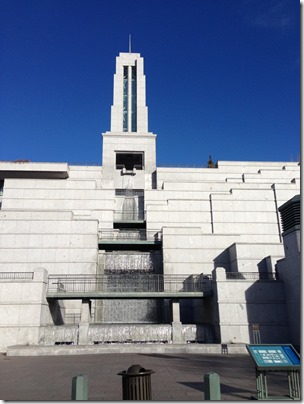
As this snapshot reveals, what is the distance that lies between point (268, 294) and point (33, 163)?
35003 mm

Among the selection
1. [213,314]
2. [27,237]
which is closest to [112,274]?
[27,237]

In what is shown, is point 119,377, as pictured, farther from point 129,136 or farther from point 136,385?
point 129,136

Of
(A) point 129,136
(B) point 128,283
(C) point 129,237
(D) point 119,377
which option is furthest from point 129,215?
(D) point 119,377

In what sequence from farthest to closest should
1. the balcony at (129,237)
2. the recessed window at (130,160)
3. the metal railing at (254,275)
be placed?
the recessed window at (130,160)
the balcony at (129,237)
the metal railing at (254,275)

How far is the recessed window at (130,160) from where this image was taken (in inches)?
1965

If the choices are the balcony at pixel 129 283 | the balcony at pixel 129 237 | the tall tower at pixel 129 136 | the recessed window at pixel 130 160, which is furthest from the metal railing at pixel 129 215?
the balcony at pixel 129 283

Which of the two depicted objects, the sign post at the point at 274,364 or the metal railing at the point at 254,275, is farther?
the metal railing at the point at 254,275

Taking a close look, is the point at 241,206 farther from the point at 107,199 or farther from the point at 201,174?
the point at 107,199

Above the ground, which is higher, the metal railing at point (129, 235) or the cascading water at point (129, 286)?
the metal railing at point (129, 235)

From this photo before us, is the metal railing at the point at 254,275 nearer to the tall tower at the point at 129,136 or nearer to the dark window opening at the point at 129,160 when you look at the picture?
the tall tower at the point at 129,136

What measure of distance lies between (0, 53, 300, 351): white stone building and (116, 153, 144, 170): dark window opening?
0.31m

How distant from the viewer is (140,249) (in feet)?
119

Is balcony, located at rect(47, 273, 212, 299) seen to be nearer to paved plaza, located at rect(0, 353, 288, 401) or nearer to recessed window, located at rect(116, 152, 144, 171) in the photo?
paved plaza, located at rect(0, 353, 288, 401)

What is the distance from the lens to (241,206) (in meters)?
40.2
